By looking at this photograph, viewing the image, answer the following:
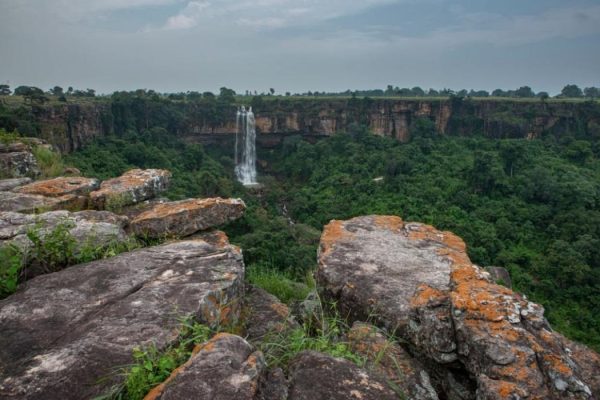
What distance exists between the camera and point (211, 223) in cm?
550

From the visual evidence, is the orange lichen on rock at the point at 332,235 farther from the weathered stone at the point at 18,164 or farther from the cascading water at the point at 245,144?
the cascading water at the point at 245,144

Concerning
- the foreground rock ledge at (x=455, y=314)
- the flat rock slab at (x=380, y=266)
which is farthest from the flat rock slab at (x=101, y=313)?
the foreground rock ledge at (x=455, y=314)

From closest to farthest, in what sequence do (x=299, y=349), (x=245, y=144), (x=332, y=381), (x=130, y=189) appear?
1. (x=332, y=381)
2. (x=299, y=349)
3. (x=130, y=189)
4. (x=245, y=144)

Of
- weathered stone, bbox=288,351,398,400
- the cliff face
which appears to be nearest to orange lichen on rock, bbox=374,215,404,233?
weathered stone, bbox=288,351,398,400

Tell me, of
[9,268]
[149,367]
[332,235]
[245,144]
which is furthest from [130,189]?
[245,144]

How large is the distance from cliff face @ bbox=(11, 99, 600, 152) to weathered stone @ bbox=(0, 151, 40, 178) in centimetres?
3035

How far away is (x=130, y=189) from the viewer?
6.11 metres

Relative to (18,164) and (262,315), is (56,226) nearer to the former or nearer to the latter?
(262,315)

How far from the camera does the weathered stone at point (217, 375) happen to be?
198 cm

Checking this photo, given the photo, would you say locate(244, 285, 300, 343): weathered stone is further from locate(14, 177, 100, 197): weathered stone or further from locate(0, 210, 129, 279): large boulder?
locate(14, 177, 100, 197): weathered stone

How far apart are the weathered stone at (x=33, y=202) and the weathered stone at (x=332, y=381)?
4161mm

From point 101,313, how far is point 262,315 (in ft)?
5.38

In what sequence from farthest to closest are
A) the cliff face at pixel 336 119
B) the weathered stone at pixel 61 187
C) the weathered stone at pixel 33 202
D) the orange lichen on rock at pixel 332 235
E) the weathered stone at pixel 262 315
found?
the cliff face at pixel 336 119 < the weathered stone at pixel 61 187 < the weathered stone at pixel 33 202 < the orange lichen on rock at pixel 332 235 < the weathered stone at pixel 262 315

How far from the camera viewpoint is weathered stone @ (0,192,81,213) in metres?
4.99
